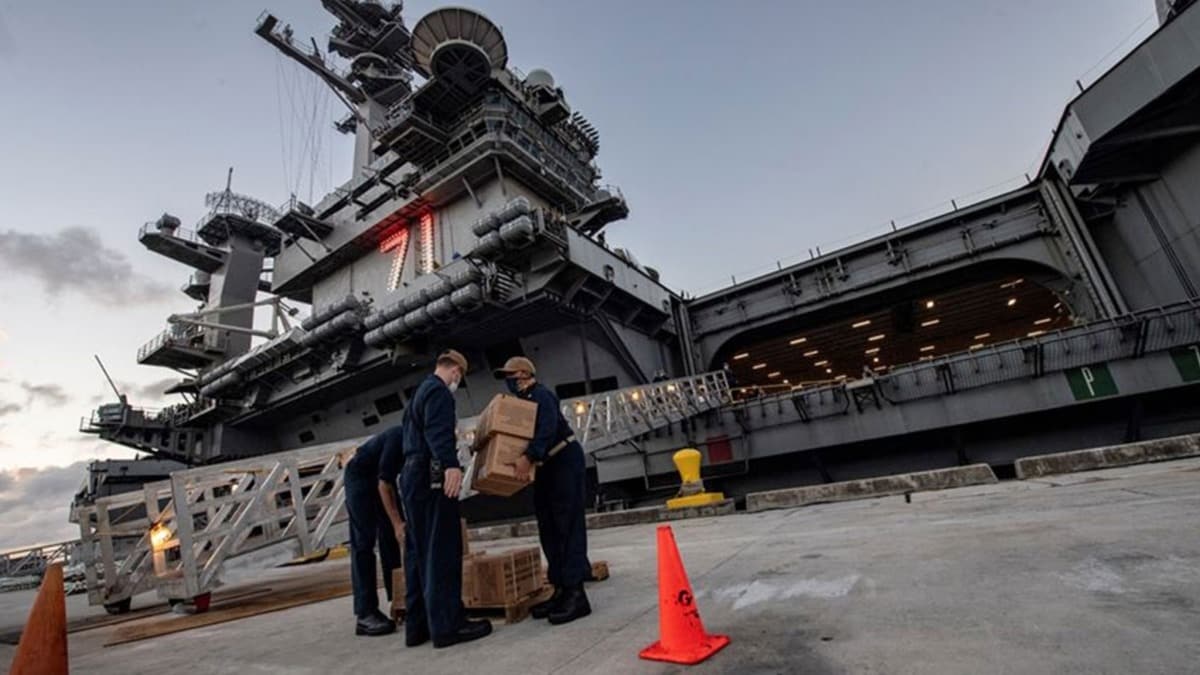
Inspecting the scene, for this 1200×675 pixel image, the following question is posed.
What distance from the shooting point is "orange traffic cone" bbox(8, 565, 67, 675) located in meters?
2.63

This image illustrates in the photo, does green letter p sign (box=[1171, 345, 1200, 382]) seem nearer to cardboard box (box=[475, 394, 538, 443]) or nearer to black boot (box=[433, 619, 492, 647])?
cardboard box (box=[475, 394, 538, 443])

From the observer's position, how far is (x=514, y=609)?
11.4 ft

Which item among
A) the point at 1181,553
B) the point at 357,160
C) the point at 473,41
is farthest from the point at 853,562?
the point at 357,160

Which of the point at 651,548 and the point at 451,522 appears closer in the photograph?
the point at 451,522

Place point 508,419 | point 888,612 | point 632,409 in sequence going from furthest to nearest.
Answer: point 632,409
point 508,419
point 888,612

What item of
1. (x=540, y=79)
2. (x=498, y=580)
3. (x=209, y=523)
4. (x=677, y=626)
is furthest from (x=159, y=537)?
(x=540, y=79)

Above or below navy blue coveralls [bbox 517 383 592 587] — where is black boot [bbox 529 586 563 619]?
below

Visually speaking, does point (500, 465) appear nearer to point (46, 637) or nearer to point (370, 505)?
point (370, 505)

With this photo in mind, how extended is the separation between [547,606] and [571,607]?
1.04ft

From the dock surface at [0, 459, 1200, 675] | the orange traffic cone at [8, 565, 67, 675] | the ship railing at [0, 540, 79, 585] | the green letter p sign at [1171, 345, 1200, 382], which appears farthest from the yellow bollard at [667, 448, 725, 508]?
the ship railing at [0, 540, 79, 585]

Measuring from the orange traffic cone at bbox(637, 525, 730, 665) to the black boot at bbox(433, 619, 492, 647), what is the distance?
130cm

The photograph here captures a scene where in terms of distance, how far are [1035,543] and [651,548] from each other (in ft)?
12.7

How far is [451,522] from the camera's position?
330cm

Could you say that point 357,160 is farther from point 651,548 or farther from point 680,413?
point 651,548
